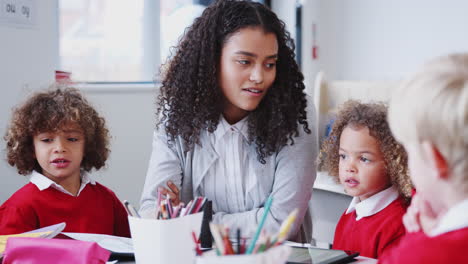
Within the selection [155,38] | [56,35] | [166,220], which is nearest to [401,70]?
[155,38]

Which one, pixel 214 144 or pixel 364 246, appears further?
pixel 214 144

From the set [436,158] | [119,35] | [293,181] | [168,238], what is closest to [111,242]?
[168,238]

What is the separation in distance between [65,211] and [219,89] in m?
0.59

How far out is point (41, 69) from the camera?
2342 mm

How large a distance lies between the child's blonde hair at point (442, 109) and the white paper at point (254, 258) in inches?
9.7

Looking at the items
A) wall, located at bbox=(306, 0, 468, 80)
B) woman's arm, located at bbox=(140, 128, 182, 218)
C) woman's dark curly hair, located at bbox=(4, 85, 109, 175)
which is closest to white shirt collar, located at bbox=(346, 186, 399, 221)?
woman's arm, located at bbox=(140, 128, 182, 218)

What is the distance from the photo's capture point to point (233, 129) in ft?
5.62

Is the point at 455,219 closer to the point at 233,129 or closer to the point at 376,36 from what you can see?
the point at 233,129

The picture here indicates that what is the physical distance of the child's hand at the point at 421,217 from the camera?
886 mm

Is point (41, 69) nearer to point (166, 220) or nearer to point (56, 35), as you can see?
point (56, 35)

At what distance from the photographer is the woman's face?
160 centimetres

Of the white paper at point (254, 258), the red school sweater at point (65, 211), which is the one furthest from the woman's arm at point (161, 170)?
the white paper at point (254, 258)

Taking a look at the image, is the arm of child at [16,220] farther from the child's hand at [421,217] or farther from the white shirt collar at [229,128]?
the child's hand at [421,217]

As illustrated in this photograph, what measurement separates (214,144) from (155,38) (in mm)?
1954
